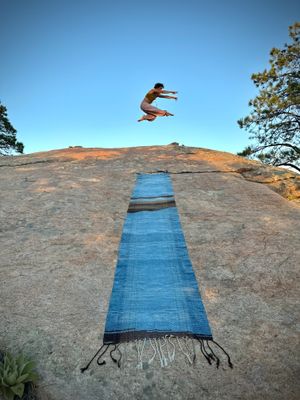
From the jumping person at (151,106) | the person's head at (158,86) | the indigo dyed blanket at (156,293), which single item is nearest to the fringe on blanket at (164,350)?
the indigo dyed blanket at (156,293)

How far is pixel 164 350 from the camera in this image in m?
2.63

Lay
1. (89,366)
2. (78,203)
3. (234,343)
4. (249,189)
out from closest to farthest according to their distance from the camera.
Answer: (89,366) → (234,343) → (78,203) → (249,189)

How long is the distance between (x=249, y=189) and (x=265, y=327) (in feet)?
13.1

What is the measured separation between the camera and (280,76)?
1346 centimetres

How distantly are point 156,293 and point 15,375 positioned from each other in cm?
152

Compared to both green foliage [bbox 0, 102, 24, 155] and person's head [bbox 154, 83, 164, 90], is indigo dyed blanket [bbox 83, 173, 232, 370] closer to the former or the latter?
person's head [bbox 154, 83, 164, 90]

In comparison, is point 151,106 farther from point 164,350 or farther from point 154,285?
point 164,350

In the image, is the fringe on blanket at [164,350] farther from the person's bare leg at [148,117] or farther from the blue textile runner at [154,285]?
the person's bare leg at [148,117]

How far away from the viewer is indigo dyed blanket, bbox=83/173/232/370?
8.97 feet

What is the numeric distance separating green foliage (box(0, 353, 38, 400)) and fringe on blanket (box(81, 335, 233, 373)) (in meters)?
0.41

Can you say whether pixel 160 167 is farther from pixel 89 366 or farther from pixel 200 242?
pixel 89 366

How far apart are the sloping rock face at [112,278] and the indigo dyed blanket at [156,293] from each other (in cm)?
10

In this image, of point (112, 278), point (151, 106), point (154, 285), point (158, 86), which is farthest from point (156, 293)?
point (158, 86)

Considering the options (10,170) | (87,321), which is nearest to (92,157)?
(10,170)
